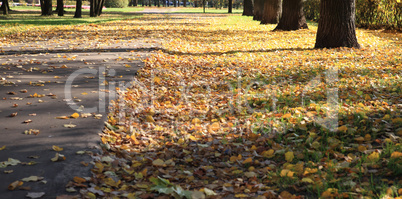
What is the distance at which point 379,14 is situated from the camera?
739 inches

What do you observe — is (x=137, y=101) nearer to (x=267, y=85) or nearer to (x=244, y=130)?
(x=244, y=130)

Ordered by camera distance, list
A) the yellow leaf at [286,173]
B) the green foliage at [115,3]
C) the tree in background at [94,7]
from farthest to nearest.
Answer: the green foliage at [115,3], the tree in background at [94,7], the yellow leaf at [286,173]

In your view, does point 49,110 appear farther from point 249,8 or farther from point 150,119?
point 249,8

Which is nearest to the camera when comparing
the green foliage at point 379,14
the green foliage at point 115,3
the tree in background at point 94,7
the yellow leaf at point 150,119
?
the yellow leaf at point 150,119

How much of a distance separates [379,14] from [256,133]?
660 inches

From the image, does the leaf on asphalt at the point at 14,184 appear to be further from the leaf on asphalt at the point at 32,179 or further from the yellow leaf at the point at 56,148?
the yellow leaf at the point at 56,148

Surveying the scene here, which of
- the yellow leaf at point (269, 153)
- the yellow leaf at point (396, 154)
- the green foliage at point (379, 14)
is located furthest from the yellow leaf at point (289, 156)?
the green foliage at point (379, 14)

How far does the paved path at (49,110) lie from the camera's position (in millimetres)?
3307

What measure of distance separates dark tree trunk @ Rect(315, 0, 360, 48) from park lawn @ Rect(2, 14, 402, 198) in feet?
9.45

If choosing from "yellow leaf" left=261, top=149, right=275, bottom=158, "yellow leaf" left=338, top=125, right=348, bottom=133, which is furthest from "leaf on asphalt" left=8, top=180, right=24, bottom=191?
"yellow leaf" left=338, top=125, right=348, bottom=133

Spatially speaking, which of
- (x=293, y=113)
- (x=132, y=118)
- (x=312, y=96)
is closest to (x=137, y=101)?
(x=132, y=118)

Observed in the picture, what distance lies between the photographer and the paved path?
10.8 feet

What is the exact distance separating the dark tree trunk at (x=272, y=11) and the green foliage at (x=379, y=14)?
14.6ft

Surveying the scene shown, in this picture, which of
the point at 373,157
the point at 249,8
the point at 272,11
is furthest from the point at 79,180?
the point at 249,8
